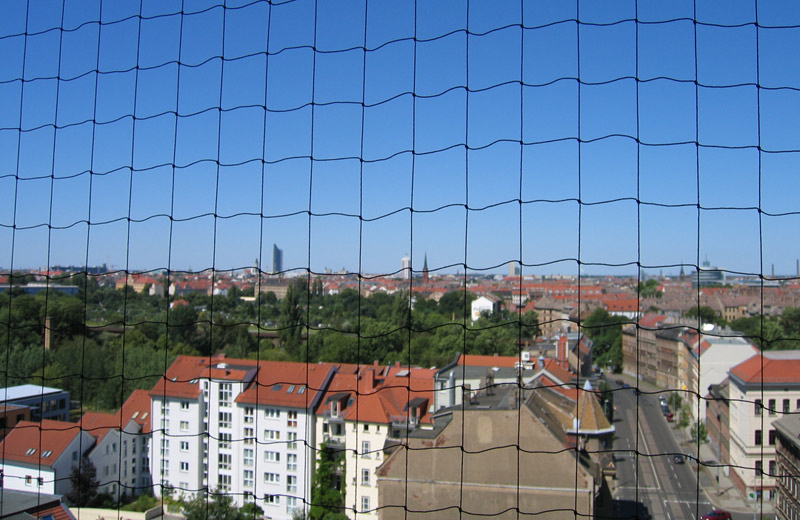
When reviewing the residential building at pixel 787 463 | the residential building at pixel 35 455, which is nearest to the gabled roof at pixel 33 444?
the residential building at pixel 35 455

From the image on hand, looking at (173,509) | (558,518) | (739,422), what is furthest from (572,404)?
(173,509)

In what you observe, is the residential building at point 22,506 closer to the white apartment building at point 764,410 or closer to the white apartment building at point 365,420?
the white apartment building at point 764,410

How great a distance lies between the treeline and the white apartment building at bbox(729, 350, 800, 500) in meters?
1.03

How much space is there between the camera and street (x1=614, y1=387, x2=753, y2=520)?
20.6 ft

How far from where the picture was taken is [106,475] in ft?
19.8

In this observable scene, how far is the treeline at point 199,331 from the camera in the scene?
1539 mm

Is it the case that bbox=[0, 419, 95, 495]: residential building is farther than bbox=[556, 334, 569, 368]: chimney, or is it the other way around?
bbox=[556, 334, 569, 368]: chimney

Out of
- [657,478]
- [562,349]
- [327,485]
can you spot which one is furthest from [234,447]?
[562,349]

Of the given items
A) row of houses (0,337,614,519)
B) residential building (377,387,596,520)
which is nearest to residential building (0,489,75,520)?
residential building (377,387,596,520)

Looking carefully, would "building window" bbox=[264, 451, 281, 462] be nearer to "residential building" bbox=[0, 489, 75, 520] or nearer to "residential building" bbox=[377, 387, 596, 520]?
"residential building" bbox=[377, 387, 596, 520]

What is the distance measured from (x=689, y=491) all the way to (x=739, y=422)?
13.2 ft

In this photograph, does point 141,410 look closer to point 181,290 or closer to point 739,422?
point 181,290

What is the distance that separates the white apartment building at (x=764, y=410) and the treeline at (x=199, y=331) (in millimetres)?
1033

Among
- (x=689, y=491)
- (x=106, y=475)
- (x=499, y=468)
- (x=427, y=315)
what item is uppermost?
(x=427, y=315)
